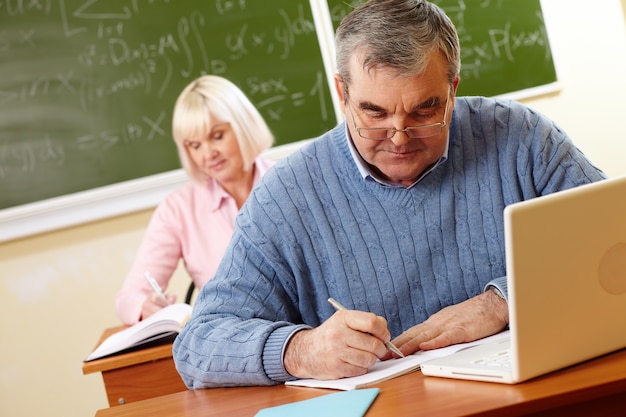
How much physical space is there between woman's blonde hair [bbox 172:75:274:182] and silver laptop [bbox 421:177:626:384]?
2.41 metres

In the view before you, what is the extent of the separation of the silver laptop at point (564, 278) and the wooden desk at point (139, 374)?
150 centimetres

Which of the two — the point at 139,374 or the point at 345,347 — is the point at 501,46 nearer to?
the point at 139,374

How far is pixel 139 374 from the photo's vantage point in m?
2.65

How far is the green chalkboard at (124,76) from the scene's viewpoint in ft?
13.3

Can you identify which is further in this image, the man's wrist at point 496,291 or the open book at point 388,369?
the man's wrist at point 496,291

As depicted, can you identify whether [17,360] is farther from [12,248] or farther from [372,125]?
[372,125]

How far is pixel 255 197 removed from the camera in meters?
1.96

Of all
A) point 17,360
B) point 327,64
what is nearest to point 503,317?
point 327,64

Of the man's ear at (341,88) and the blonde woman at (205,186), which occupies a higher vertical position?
the man's ear at (341,88)

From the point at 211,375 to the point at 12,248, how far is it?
104 inches

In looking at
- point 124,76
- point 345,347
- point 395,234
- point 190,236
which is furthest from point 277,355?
point 124,76

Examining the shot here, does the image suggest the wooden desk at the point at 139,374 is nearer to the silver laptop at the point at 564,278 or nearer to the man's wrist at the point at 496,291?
the man's wrist at the point at 496,291

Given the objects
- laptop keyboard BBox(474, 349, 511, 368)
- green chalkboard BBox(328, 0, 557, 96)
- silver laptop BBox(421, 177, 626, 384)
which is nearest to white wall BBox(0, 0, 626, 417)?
green chalkboard BBox(328, 0, 557, 96)

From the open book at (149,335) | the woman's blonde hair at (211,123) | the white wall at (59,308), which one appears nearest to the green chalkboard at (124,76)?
the white wall at (59,308)
